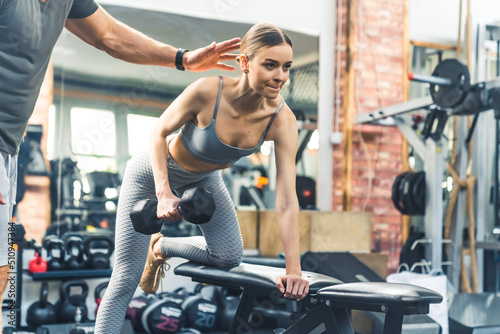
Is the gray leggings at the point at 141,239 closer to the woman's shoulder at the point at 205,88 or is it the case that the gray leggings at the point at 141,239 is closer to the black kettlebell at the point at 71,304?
the woman's shoulder at the point at 205,88

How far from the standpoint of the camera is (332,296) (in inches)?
79.9

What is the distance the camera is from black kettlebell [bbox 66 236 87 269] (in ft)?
12.5

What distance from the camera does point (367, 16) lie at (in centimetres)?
501

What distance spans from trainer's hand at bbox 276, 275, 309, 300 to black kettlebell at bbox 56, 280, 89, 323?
2019 mm

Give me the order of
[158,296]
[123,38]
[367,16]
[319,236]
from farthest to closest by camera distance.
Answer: [367,16]
[319,236]
[158,296]
[123,38]

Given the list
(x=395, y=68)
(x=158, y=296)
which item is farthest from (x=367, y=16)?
(x=158, y=296)

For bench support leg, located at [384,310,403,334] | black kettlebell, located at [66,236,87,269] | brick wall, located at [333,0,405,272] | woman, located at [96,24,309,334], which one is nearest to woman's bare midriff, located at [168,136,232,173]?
woman, located at [96,24,309,334]

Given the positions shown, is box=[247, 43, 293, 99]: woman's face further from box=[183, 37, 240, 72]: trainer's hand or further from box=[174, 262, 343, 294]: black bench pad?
box=[174, 262, 343, 294]: black bench pad

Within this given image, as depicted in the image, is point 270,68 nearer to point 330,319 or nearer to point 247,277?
point 247,277

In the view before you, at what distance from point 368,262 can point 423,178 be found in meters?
0.76

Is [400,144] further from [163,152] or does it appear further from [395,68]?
[163,152]

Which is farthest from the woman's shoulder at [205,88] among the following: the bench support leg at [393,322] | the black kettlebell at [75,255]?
the black kettlebell at [75,255]

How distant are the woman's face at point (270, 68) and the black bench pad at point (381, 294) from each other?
725mm

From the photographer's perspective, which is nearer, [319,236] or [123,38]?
[123,38]
